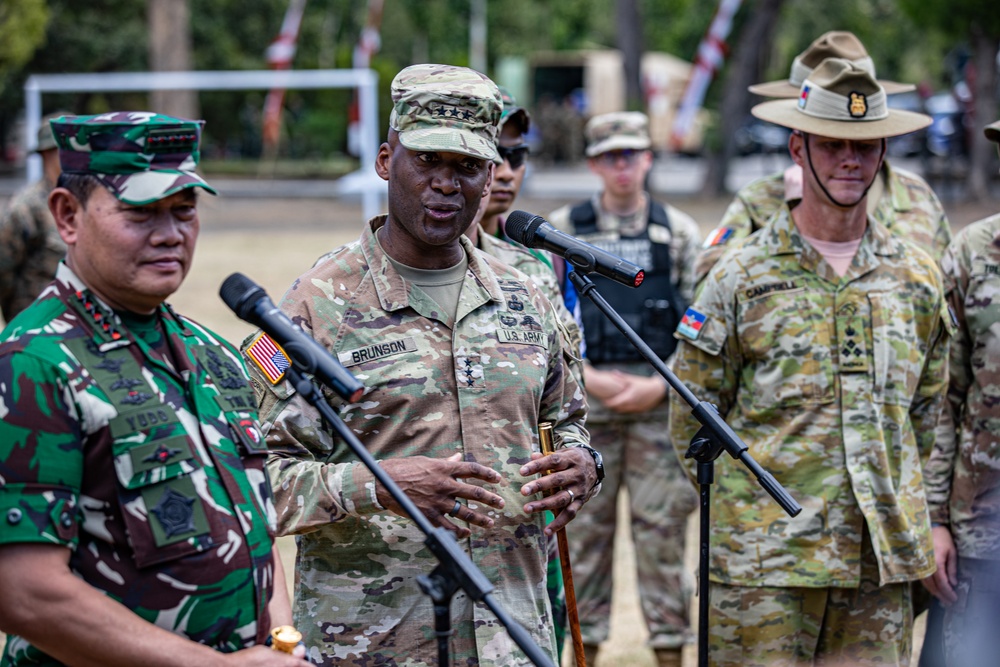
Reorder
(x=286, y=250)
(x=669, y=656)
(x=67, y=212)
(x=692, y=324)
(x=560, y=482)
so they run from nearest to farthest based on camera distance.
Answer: (x=67, y=212) → (x=560, y=482) → (x=692, y=324) → (x=669, y=656) → (x=286, y=250)

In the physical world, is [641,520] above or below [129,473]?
below

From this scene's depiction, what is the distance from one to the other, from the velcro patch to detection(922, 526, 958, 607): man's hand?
226 cm

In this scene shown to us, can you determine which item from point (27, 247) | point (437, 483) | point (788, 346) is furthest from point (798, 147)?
point (27, 247)

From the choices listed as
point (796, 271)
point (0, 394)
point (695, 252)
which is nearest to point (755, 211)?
point (695, 252)

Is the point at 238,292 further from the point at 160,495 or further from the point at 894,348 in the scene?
the point at 894,348

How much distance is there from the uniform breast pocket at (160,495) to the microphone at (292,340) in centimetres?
27

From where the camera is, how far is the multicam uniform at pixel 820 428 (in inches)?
158

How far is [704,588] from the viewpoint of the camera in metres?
3.34

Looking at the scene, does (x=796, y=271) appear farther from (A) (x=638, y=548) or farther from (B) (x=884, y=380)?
(A) (x=638, y=548)

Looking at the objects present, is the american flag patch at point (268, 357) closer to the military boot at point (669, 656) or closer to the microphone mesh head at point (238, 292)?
the microphone mesh head at point (238, 292)

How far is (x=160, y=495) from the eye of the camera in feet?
7.75

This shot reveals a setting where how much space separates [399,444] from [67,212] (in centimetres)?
107

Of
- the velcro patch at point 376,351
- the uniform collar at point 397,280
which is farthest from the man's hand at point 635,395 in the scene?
the velcro patch at point 376,351

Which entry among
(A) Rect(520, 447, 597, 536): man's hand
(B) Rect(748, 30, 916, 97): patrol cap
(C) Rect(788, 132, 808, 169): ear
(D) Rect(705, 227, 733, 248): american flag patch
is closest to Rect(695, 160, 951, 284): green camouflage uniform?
(D) Rect(705, 227, 733, 248): american flag patch
